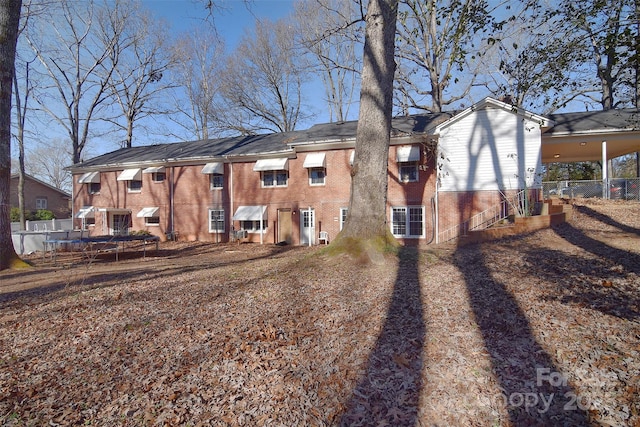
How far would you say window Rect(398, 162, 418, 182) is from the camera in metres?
16.7

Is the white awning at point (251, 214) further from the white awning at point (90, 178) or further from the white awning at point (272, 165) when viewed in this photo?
the white awning at point (90, 178)

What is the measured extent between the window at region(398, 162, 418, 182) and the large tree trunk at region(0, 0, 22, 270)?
14.8 m

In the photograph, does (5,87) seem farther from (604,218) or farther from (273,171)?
(604,218)

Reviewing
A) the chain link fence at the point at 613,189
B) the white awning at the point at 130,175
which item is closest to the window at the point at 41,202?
the white awning at the point at 130,175

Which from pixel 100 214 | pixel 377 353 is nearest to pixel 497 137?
pixel 377 353

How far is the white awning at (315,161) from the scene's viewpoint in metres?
17.7

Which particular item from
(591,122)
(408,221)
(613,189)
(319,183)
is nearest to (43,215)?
(319,183)

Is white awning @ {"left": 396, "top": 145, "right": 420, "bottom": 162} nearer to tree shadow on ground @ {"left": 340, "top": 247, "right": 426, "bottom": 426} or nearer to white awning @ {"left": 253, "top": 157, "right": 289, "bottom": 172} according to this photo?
white awning @ {"left": 253, "top": 157, "right": 289, "bottom": 172}

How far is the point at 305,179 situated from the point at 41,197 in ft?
109

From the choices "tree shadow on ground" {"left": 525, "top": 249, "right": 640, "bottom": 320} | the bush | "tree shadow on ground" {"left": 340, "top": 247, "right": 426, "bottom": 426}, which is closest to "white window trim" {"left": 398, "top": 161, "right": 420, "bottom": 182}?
"tree shadow on ground" {"left": 525, "top": 249, "right": 640, "bottom": 320}

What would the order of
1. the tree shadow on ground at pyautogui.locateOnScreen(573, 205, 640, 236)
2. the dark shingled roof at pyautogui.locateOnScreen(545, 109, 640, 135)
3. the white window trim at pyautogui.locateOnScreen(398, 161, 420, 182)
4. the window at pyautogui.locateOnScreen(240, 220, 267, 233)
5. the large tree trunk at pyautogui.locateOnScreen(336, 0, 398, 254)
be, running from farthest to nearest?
1. the window at pyautogui.locateOnScreen(240, 220, 267, 233)
2. the white window trim at pyautogui.locateOnScreen(398, 161, 420, 182)
3. the dark shingled roof at pyautogui.locateOnScreen(545, 109, 640, 135)
4. the tree shadow on ground at pyautogui.locateOnScreen(573, 205, 640, 236)
5. the large tree trunk at pyautogui.locateOnScreen(336, 0, 398, 254)

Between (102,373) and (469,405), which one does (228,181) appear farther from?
(469,405)

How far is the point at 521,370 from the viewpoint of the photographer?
2992 mm

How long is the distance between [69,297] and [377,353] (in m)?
5.96
